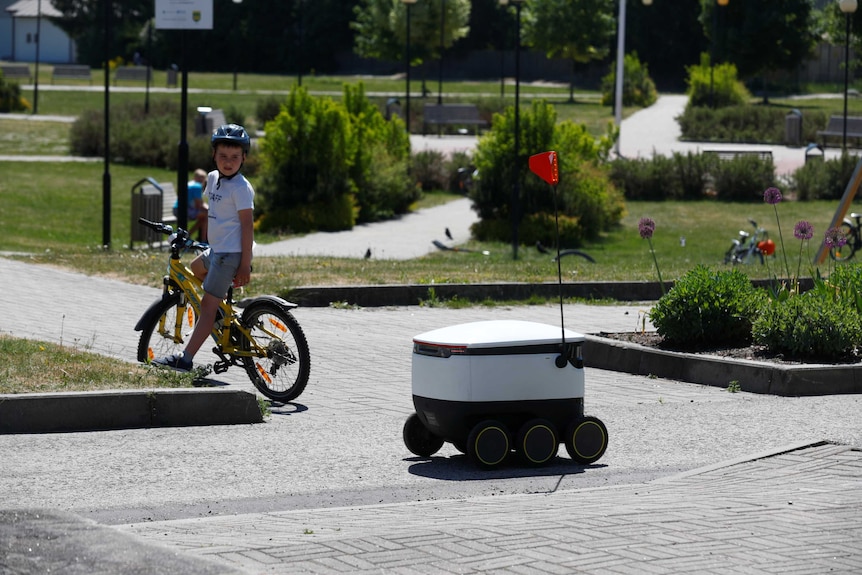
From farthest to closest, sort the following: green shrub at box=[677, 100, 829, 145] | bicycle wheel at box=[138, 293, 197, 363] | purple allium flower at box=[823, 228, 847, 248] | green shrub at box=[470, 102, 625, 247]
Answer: green shrub at box=[677, 100, 829, 145]
green shrub at box=[470, 102, 625, 247]
purple allium flower at box=[823, 228, 847, 248]
bicycle wheel at box=[138, 293, 197, 363]

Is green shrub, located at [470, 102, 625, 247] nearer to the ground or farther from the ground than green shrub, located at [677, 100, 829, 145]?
nearer to the ground

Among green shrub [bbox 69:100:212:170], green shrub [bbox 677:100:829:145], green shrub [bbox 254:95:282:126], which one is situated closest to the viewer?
green shrub [bbox 69:100:212:170]

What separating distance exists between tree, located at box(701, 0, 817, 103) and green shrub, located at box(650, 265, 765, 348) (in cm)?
5665

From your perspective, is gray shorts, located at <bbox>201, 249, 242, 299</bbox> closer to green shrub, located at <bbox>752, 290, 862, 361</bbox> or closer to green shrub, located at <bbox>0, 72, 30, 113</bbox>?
green shrub, located at <bbox>752, 290, 862, 361</bbox>

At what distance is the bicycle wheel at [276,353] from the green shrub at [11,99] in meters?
45.4

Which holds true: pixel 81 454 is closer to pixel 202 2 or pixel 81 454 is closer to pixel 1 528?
pixel 1 528

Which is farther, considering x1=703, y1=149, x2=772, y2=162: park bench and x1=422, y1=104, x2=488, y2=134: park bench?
x1=422, y1=104, x2=488, y2=134: park bench

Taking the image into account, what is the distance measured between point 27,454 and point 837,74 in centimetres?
7970

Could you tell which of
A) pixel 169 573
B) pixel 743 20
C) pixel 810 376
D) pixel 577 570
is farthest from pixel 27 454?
pixel 743 20

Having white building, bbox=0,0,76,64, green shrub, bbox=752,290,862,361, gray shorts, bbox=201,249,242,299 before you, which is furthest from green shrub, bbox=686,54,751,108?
white building, bbox=0,0,76,64

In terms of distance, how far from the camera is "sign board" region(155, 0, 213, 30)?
18672 mm

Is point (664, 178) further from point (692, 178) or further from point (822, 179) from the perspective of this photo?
point (822, 179)

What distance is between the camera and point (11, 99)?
2078 inches

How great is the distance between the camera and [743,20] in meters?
68.0
